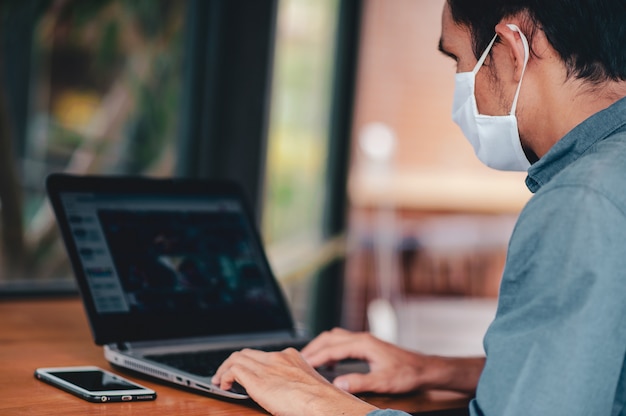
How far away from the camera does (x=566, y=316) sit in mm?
834

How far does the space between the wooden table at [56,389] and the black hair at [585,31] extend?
0.50 metres

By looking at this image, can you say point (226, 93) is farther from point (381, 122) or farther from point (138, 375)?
point (381, 122)

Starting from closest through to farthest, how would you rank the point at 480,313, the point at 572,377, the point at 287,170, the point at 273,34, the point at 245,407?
the point at 572,377, the point at 245,407, the point at 273,34, the point at 287,170, the point at 480,313

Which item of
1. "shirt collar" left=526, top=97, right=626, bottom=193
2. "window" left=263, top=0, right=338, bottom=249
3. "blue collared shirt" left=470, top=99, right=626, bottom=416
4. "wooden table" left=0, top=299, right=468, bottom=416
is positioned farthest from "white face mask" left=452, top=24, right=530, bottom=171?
"window" left=263, top=0, right=338, bottom=249

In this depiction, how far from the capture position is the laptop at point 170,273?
1.29m

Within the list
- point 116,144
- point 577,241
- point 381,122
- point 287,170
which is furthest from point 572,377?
point 381,122

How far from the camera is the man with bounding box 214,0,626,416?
0.84 m

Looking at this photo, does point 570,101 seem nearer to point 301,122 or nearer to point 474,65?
point 474,65

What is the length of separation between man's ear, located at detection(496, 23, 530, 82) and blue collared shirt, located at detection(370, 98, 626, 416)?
0.19 metres

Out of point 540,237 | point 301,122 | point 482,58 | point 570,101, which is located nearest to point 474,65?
point 482,58

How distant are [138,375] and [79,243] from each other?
0.22 m

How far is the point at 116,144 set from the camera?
227cm

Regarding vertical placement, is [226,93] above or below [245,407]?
above

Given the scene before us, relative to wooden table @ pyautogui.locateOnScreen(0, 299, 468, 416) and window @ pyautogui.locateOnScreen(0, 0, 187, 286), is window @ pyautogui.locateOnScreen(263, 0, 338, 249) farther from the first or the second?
wooden table @ pyautogui.locateOnScreen(0, 299, 468, 416)
